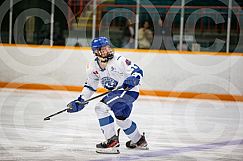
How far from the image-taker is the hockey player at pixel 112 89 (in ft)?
17.7

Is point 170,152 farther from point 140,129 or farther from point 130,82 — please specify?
point 140,129

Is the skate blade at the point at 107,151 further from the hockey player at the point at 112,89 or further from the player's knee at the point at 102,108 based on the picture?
the player's knee at the point at 102,108

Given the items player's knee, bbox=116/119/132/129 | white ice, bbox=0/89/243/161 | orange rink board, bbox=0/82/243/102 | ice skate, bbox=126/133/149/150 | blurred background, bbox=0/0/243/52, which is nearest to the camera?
white ice, bbox=0/89/243/161

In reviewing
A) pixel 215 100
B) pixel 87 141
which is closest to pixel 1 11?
pixel 215 100

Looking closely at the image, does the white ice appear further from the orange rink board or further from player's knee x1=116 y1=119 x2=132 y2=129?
the orange rink board

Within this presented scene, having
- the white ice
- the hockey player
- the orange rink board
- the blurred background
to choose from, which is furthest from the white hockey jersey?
the blurred background

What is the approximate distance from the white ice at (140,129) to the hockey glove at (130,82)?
625mm

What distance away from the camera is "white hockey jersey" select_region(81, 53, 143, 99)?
18.0ft

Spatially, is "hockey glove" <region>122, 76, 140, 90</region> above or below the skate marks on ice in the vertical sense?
above

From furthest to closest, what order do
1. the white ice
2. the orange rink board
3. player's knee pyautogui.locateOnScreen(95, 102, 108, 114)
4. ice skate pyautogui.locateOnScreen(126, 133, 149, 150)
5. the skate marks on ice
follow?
the orange rink board
ice skate pyautogui.locateOnScreen(126, 133, 149, 150)
player's knee pyautogui.locateOnScreen(95, 102, 108, 114)
the white ice
the skate marks on ice

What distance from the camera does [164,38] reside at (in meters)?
11.5

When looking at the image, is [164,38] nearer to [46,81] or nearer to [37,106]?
[46,81]

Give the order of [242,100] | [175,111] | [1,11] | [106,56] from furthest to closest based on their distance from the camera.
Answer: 1. [1,11]
2. [242,100]
3. [175,111]
4. [106,56]

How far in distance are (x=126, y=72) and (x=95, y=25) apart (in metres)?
6.59
